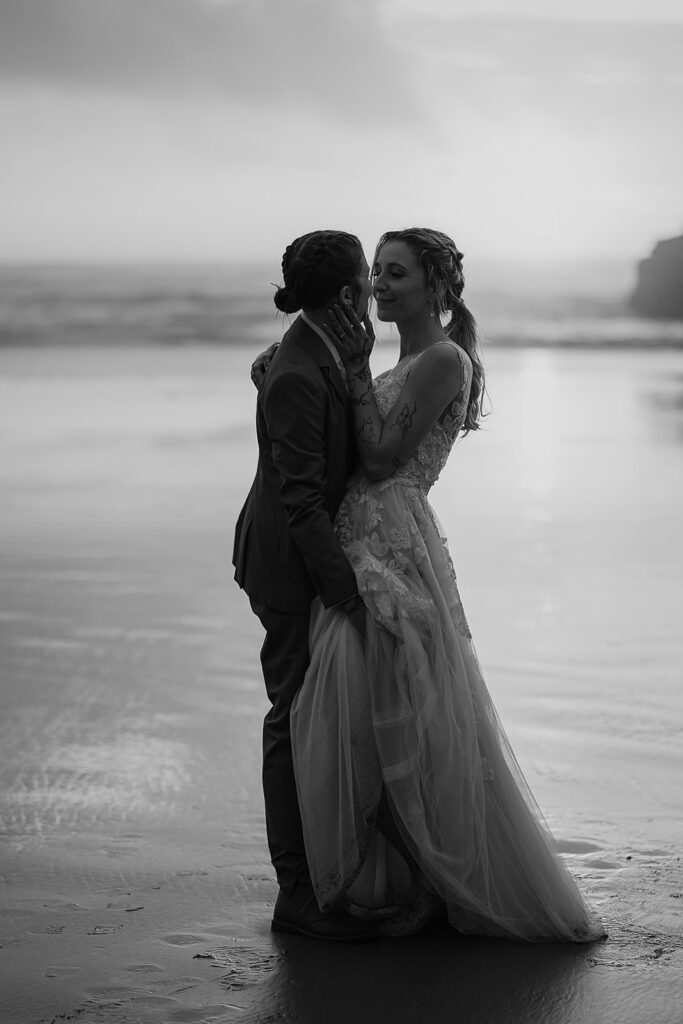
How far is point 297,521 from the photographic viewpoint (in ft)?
9.21

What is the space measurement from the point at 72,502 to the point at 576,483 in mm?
3823

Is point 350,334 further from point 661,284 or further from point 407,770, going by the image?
point 661,284

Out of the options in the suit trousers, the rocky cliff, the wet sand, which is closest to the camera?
the wet sand

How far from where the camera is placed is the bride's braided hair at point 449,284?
2949 millimetres

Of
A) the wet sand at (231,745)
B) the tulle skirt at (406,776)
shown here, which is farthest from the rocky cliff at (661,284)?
the tulle skirt at (406,776)

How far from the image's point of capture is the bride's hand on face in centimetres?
284

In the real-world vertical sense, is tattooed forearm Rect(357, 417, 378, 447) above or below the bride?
above

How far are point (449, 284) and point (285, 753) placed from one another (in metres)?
1.12

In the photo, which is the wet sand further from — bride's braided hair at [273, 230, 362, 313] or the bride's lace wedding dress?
bride's braided hair at [273, 230, 362, 313]

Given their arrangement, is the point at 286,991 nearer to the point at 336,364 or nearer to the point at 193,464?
the point at 336,364

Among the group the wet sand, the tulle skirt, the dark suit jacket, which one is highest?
the dark suit jacket

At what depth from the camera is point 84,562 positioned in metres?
7.04

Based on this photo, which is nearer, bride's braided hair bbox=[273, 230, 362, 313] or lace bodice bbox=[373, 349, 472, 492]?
bride's braided hair bbox=[273, 230, 362, 313]

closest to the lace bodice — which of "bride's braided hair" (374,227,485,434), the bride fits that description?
the bride
